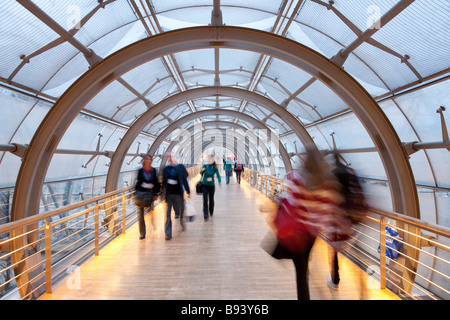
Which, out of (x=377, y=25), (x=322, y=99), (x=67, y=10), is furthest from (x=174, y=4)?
(x=322, y=99)

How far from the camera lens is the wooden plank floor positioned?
2.82 metres

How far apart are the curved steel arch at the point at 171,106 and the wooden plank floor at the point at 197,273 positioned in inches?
168

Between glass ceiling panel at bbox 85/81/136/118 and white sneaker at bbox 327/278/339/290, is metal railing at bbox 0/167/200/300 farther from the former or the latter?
glass ceiling panel at bbox 85/81/136/118

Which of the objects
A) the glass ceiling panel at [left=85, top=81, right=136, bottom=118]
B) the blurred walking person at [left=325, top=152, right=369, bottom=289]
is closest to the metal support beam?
the blurred walking person at [left=325, top=152, right=369, bottom=289]

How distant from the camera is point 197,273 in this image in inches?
130

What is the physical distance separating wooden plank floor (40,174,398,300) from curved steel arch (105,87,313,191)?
427 cm

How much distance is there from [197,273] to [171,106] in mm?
7237

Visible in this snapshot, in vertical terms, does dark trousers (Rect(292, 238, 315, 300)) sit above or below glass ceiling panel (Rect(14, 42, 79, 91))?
below

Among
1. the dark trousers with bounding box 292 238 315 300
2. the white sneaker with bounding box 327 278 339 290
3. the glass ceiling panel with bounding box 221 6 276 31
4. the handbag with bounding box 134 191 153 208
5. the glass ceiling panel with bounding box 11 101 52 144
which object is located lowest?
the white sneaker with bounding box 327 278 339 290

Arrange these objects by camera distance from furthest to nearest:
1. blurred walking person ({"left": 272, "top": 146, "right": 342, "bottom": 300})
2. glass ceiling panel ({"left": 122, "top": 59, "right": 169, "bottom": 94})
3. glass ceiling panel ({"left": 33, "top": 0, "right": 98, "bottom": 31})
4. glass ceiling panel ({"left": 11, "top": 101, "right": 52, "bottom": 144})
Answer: glass ceiling panel ({"left": 122, "top": 59, "right": 169, "bottom": 94}), glass ceiling panel ({"left": 11, "top": 101, "right": 52, "bottom": 144}), glass ceiling panel ({"left": 33, "top": 0, "right": 98, "bottom": 31}), blurred walking person ({"left": 272, "top": 146, "right": 342, "bottom": 300})

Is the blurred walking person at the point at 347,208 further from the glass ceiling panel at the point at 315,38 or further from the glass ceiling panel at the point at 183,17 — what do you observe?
the glass ceiling panel at the point at 183,17

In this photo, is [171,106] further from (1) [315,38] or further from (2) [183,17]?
(1) [315,38]

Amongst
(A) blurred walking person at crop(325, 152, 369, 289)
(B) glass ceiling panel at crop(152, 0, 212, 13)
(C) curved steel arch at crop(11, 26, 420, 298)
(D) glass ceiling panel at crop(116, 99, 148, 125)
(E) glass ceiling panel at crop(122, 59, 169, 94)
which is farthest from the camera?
(D) glass ceiling panel at crop(116, 99, 148, 125)
